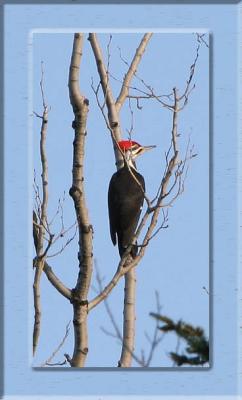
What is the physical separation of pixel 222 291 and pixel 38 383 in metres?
0.95

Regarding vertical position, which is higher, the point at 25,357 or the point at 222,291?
the point at 222,291

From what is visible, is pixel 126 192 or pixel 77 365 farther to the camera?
pixel 126 192

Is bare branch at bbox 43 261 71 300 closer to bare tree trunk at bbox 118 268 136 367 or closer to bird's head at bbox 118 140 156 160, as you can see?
bare tree trunk at bbox 118 268 136 367

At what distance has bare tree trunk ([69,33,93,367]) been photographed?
434 cm

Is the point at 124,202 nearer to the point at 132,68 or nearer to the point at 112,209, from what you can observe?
the point at 112,209

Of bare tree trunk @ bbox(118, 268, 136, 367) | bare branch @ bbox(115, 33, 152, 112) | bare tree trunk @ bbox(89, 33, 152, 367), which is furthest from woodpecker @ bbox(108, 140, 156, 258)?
bare tree trunk @ bbox(118, 268, 136, 367)

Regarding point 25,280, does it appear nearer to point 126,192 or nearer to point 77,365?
point 77,365

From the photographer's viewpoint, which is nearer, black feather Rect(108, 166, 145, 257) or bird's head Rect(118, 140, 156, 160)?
bird's head Rect(118, 140, 156, 160)

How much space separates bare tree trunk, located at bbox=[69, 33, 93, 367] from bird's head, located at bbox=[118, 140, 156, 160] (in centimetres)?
41

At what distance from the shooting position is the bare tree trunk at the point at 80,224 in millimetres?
4340

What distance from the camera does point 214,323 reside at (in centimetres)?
428

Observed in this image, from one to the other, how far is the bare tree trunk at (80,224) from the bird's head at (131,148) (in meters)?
0.41

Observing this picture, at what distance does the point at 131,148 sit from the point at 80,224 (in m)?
0.66
